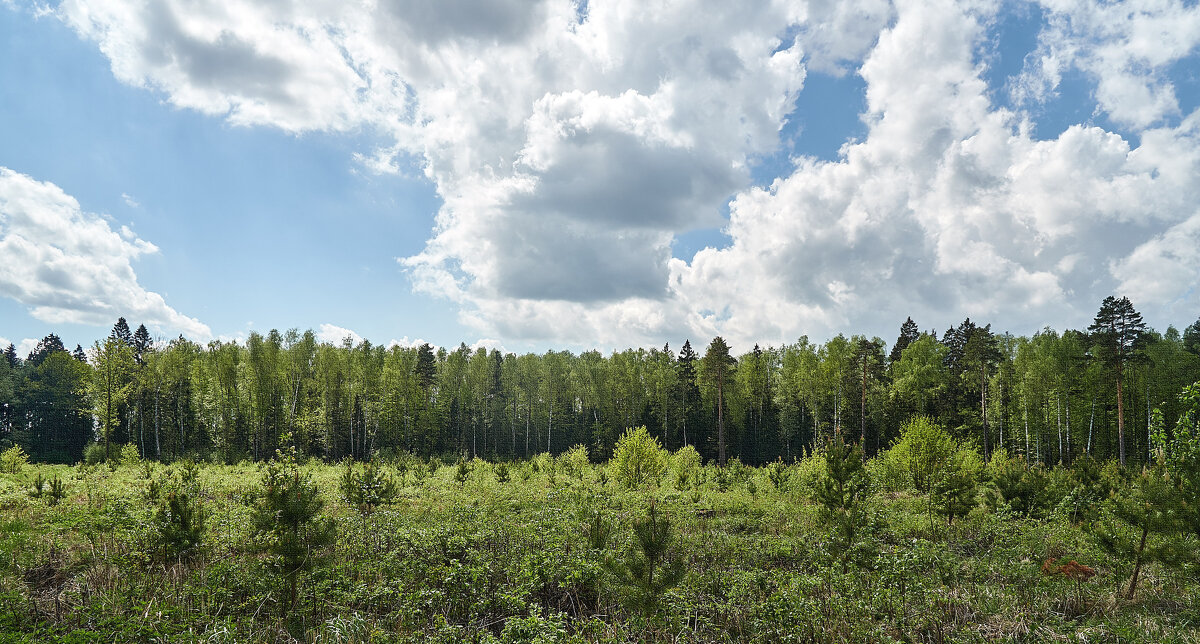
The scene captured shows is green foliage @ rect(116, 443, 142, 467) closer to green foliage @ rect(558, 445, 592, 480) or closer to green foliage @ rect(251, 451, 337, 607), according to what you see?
green foliage @ rect(558, 445, 592, 480)

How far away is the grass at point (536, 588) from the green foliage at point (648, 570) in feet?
0.77

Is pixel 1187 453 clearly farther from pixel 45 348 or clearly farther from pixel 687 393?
pixel 45 348

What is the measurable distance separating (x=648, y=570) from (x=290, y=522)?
5.46m

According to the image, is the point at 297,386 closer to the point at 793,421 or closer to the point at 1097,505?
the point at 793,421

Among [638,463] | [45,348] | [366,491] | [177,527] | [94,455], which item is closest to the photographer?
[177,527]

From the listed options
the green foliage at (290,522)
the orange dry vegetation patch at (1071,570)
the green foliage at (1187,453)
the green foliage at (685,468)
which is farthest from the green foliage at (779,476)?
the green foliage at (290,522)

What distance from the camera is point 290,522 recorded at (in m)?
7.72

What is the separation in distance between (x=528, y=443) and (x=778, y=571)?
1879 inches

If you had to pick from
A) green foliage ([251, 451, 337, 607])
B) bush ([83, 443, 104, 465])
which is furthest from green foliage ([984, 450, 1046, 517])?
bush ([83, 443, 104, 465])

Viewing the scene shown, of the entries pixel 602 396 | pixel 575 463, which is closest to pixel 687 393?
pixel 602 396

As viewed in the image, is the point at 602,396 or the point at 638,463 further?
the point at 602,396

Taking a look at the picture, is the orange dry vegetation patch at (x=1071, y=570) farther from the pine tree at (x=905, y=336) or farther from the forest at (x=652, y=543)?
the pine tree at (x=905, y=336)

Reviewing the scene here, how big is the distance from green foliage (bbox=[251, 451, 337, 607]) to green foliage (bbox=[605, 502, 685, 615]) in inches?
186

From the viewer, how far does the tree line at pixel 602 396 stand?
1494 inches
